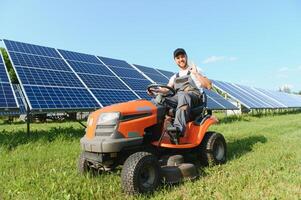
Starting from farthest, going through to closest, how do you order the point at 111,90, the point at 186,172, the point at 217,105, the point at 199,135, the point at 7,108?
the point at 217,105 → the point at 111,90 → the point at 7,108 → the point at 199,135 → the point at 186,172

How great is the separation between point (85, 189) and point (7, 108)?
5.06 m

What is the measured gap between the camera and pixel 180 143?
17.9 feet

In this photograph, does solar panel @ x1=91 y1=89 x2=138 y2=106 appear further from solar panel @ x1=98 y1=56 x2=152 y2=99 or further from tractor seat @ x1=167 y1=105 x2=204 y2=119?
tractor seat @ x1=167 y1=105 x2=204 y2=119

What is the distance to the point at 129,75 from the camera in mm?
16375

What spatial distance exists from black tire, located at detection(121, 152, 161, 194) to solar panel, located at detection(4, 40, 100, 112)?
5336 mm

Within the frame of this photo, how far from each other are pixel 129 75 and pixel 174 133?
11385 millimetres

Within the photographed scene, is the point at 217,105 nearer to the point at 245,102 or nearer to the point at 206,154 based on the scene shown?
the point at 245,102

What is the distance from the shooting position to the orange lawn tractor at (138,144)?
14.6 ft

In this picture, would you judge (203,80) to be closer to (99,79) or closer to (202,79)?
(202,79)

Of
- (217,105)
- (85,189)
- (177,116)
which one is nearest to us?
(85,189)

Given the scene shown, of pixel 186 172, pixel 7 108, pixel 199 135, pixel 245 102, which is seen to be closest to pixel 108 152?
pixel 186 172

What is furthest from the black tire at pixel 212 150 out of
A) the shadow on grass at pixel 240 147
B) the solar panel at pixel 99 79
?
the solar panel at pixel 99 79

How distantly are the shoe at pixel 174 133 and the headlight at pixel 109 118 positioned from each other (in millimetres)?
898

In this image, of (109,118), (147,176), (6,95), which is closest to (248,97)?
(6,95)
